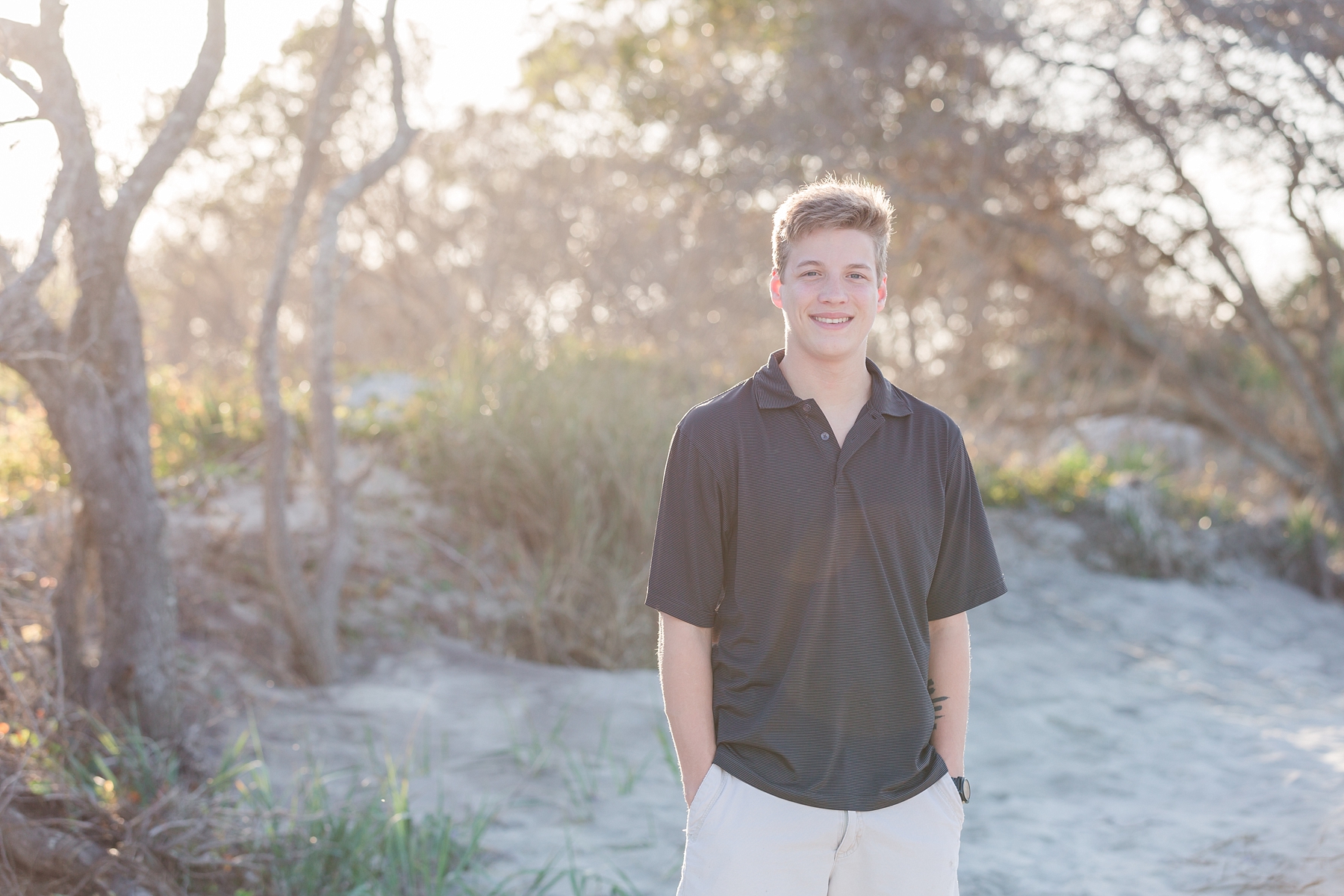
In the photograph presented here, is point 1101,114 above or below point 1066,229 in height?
above

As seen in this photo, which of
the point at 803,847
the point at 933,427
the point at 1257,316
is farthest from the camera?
the point at 1257,316

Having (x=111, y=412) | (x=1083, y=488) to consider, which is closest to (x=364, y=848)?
(x=111, y=412)

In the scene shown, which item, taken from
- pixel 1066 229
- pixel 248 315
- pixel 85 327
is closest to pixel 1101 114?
pixel 1066 229

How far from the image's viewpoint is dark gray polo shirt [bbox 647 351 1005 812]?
2.21 m

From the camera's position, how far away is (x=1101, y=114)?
11.2 meters

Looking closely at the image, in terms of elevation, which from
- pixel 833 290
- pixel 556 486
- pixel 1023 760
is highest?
pixel 833 290

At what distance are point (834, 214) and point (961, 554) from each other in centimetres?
77

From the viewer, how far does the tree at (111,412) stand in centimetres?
421

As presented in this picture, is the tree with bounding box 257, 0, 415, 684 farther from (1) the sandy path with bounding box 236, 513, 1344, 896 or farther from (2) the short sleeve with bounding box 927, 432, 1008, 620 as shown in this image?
(2) the short sleeve with bounding box 927, 432, 1008, 620

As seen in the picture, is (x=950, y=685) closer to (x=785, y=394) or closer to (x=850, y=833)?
(x=850, y=833)

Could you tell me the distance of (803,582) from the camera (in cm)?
224

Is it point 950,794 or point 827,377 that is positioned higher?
point 827,377

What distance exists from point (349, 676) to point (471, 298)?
39.7 ft

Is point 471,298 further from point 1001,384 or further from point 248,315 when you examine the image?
point 1001,384
